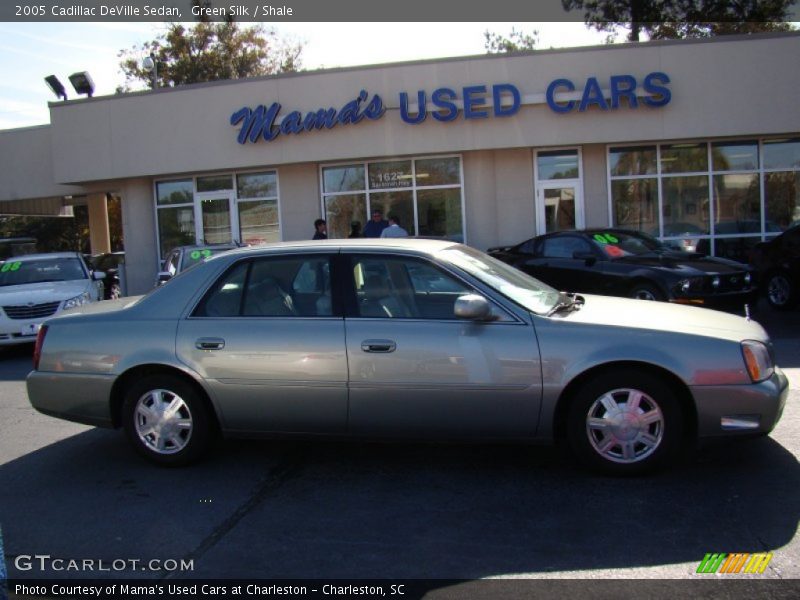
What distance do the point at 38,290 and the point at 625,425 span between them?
1009cm

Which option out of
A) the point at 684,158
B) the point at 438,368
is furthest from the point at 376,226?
the point at 438,368

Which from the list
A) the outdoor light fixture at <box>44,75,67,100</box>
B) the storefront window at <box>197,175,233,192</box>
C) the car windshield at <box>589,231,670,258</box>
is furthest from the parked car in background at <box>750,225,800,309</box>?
the outdoor light fixture at <box>44,75,67,100</box>

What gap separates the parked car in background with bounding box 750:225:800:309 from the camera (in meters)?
12.1

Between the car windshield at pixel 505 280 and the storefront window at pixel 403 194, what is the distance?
11.0 metres

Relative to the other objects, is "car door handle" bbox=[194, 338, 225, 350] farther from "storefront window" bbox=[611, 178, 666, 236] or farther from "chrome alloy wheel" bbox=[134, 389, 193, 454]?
"storefront window" bbox=[611, 178, 666, 236]

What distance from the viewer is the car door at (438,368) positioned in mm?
4684

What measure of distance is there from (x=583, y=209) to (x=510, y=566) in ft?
44.1

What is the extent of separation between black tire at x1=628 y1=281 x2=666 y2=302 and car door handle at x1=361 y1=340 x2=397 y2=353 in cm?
655

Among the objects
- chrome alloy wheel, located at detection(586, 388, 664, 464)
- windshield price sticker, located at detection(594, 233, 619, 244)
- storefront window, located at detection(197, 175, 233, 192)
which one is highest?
storefront window, located at detection(197, 175, 233, 192)

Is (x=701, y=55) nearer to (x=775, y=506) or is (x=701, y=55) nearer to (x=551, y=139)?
(x=551, y=139)

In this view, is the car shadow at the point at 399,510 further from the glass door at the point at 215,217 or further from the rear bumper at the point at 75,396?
the glass door at the point at 215,217

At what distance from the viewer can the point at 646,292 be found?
34.6 feet

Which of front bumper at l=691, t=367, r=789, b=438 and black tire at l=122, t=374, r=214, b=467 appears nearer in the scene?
front bumper at l=691, t=367, r=789, b=438

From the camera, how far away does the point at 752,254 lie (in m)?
13.0
